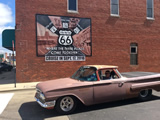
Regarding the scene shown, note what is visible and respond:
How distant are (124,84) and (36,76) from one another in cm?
734

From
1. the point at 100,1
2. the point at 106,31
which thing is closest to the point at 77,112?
the point at 106,31

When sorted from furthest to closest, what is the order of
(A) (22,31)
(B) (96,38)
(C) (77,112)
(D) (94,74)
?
(B) (96,38) → (A) (22,31) → (D) (94,74) → (C) (77,112)

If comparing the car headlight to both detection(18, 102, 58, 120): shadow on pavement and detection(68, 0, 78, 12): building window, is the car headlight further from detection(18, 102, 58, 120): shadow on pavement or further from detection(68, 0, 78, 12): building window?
detection(68, 0, 78, 12): building window

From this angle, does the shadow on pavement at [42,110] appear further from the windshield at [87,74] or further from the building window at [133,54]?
the building window at [133,54]

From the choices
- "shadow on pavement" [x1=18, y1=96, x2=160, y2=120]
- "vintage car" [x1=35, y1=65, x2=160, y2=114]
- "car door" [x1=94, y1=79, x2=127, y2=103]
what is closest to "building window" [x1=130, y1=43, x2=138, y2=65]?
"vintage car" [x1=35, y1=65, x2=160, y2=114]

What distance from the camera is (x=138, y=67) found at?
13.9 metres

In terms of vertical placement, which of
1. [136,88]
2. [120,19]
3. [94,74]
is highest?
[120,19]

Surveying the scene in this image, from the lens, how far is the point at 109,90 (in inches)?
199

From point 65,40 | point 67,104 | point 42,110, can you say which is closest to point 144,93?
point 67,104

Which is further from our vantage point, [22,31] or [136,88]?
[22,31]

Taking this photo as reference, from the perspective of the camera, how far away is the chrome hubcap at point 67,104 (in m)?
4.63

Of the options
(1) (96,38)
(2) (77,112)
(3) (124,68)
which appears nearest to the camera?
(2) (77,112)

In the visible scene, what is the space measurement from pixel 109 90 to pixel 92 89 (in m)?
0.63

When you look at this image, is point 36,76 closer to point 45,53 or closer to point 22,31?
point 45,53
